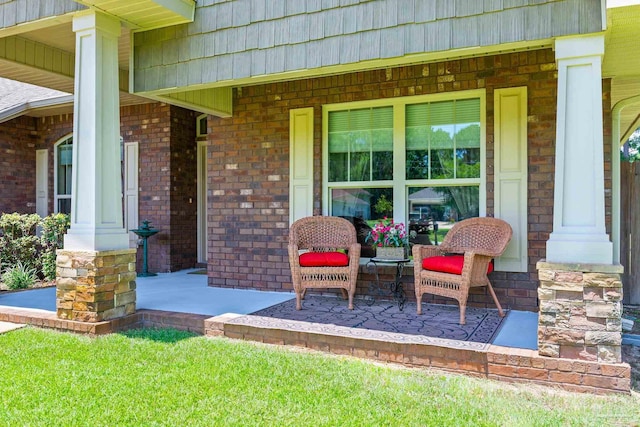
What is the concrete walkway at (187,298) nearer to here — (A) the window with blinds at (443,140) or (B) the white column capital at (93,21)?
(A) the window with blinds at (443,140)

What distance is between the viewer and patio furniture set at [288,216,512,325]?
3.92m

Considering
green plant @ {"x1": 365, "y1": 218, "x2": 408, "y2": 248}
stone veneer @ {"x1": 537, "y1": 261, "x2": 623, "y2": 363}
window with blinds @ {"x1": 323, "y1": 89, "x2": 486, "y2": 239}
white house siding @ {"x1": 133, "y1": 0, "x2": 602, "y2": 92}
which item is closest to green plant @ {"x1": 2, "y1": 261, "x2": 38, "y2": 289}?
white house siding @ {"x1": 133, "y1": 0, "x2": 602, "y2": 92}

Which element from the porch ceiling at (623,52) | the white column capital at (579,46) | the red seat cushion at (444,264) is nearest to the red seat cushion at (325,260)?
the red seat cushion at (444,264)

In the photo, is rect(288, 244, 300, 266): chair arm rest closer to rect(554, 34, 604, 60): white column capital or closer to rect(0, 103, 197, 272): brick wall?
rect(554, 34, 604, 60): white column capital

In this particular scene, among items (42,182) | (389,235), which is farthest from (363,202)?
(42,182)

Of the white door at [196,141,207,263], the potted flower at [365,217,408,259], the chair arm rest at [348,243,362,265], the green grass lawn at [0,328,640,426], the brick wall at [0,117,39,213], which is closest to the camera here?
the green grass lawn at [0,328,640,426]

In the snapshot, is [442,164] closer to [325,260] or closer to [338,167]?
[338,167]

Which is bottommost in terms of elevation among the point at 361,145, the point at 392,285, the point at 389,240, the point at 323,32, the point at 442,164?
the point at 392,285

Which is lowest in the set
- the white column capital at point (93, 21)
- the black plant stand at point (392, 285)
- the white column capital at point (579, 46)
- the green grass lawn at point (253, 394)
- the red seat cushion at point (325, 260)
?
the green grass lawn at point (253, 394)

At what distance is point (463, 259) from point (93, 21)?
3633 mm

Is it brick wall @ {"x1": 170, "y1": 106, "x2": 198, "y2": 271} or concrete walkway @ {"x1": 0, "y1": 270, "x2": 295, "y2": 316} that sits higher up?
brick wall @ {"x1": 170, "y1": 106, "x2": 198, "y2": 271}

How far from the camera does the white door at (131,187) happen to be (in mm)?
7445

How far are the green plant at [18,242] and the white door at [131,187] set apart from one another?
124 cm

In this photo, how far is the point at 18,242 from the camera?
6.57 metres
